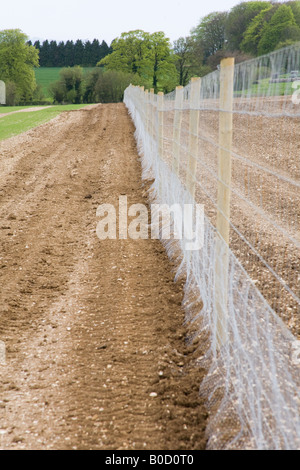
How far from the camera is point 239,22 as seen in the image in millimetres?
60062

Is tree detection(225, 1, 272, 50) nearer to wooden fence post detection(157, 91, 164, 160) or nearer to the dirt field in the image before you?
Answer: wooden fence post detection(157, 91, 164, 160)

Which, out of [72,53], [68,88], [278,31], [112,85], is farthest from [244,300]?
[72,53]

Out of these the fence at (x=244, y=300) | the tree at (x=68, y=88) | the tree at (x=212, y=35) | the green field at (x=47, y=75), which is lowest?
the fence at (x=244, y=300)

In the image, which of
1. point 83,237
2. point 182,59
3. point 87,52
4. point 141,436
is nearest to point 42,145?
point 83,237

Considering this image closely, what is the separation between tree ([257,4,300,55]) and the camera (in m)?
41.8

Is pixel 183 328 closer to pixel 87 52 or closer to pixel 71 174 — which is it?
pixel 71 174

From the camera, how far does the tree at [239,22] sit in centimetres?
5812

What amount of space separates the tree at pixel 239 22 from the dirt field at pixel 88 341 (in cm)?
5606

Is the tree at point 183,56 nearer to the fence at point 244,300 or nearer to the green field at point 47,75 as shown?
the green field at point 47,75

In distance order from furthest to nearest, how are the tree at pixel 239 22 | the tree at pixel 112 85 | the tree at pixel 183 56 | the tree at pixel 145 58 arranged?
the tree at pixel 145 58, the tree at pixel 183 56, the tree at pixel 239 22, the tree at pixel 112 85

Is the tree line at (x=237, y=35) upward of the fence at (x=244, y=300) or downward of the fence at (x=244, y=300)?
upward

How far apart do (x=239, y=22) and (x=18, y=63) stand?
3181 cm

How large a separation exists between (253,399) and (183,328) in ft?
4.62

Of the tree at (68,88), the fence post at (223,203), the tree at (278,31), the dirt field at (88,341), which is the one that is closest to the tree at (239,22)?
the tree at (278,31)
